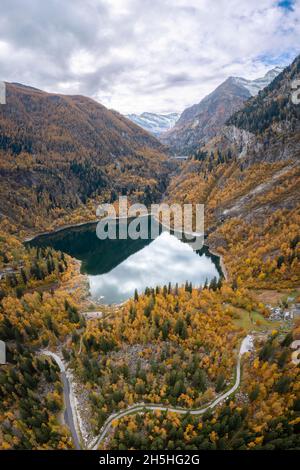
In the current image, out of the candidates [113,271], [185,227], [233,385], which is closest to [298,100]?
[185,227]

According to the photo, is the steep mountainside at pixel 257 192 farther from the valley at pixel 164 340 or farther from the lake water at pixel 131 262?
the lake water at pixel 131 262

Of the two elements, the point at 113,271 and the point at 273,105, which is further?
the point at 273,105

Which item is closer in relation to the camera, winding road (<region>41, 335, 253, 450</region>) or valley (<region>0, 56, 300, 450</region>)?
winding road (<region>41, 335, 253, 450</region>)

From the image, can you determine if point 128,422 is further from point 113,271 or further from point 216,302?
point 113,271

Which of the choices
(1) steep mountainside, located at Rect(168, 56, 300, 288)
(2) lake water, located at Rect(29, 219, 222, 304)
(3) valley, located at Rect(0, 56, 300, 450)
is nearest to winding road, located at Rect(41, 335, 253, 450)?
(3) valley, located at Rect(0, 56, 300, 450)

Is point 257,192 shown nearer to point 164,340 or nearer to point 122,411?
point 164,340

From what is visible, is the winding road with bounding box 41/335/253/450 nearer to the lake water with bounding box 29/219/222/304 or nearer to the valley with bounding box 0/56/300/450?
the valley with bounding box 0/56/300/450
